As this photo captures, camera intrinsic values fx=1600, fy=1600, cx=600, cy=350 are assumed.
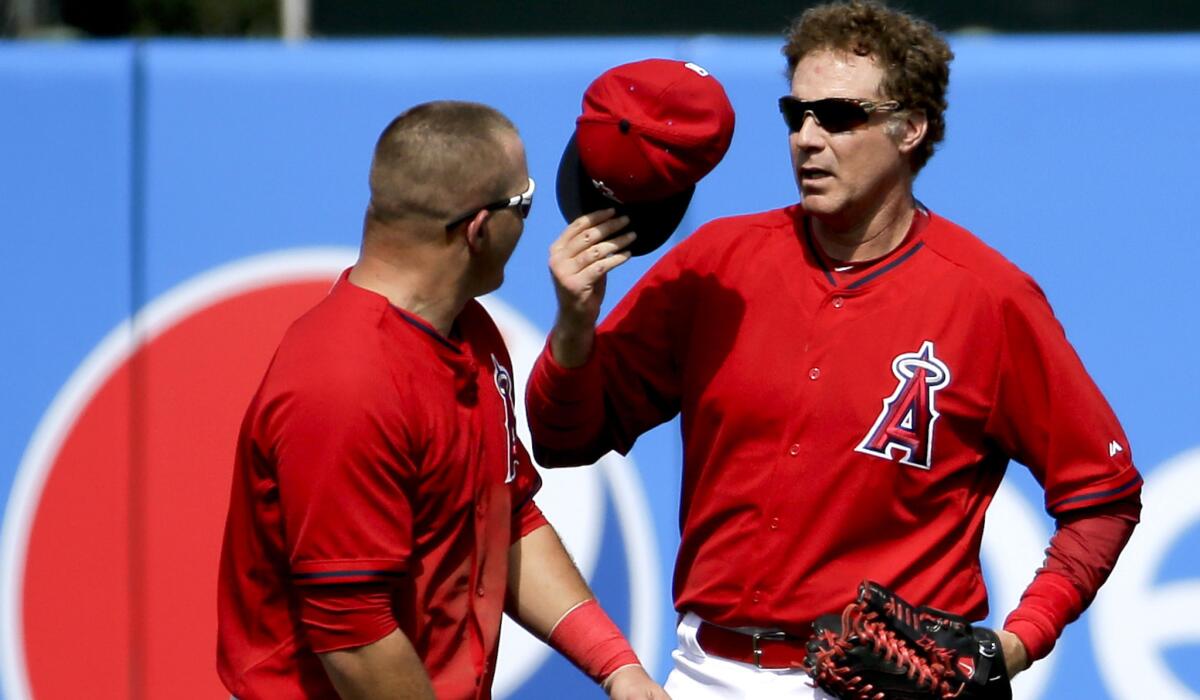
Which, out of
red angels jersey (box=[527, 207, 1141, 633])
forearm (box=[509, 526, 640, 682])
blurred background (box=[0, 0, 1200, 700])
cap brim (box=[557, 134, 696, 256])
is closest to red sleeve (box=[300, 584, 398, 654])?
forearm (box=[509, 526, 640, 682])

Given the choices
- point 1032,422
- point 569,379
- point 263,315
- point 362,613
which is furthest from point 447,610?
point 263,315

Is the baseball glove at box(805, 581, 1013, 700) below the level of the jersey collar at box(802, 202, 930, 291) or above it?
below

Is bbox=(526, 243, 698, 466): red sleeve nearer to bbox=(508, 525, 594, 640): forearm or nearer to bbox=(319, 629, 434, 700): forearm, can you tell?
bbox=(508, 525, 594, 640): forearm

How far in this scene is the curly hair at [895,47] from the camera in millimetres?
2887

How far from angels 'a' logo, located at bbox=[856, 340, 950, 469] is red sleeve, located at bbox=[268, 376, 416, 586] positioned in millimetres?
878

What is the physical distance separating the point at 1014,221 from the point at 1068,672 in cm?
113

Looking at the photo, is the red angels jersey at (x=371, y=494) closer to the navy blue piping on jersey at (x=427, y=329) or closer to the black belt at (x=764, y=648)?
the navy blue piping on jersey at (x=427, y=329)

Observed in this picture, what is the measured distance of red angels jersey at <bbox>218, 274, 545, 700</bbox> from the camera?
7.67 feet

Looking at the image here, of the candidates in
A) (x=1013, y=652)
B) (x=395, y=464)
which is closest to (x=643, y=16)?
(x=1013, y=652)

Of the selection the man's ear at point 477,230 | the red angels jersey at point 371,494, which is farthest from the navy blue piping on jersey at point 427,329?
the man's ear at point 477,230

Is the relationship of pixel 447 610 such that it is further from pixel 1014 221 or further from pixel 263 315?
pixel 1014 221

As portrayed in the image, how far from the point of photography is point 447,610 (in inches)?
99.7

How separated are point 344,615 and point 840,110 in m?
1.25

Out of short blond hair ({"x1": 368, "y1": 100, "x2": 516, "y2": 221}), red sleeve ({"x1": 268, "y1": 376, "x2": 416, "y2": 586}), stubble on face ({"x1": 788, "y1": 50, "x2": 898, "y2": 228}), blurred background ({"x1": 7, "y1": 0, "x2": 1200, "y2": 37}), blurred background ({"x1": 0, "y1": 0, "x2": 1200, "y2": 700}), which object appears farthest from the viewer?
blurred background ({"x1": 7, "y1": 0, "x2": 1200, "y2": 37})
